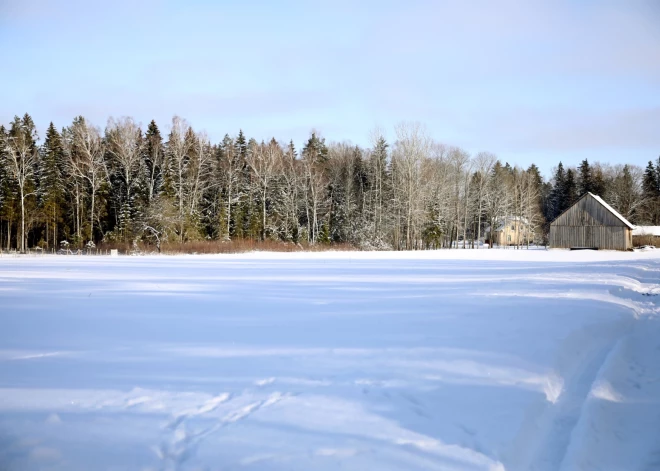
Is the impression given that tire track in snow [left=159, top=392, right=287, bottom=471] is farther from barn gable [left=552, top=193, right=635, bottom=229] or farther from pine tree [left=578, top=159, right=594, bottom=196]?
pine tree [left=578, top=159, right=594, bottom=196]

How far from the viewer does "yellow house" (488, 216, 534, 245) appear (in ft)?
230

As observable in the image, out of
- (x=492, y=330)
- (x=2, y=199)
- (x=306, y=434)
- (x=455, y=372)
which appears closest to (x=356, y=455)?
(x=306, y=434)

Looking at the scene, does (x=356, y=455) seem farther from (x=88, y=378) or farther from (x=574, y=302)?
(x=574, y=302)

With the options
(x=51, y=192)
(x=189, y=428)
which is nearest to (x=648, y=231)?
(x=189, y=428)

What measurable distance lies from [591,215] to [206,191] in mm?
43641

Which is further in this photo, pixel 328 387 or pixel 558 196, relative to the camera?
pixel 558 196

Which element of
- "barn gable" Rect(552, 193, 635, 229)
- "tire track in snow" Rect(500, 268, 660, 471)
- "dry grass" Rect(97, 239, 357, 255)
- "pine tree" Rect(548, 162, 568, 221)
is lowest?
"tire track in snow" Rect(500, 268, 660, 471)

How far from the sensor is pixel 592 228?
49.7 m

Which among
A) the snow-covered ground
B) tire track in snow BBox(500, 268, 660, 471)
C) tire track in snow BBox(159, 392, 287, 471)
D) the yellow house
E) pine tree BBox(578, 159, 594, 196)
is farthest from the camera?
pine tree BBox(578, 159, 594, 196)

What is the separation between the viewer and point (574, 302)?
11336 millimetres

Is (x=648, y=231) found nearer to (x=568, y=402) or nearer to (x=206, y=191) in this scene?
(x=206, y=191)

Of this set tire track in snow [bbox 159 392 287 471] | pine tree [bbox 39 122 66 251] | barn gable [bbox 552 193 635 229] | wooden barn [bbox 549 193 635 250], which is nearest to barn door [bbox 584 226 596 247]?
wooden barn [bbox 549 193 635 250]

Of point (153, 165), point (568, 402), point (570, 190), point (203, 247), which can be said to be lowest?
point (568, 402)

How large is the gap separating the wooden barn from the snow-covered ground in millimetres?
45185
